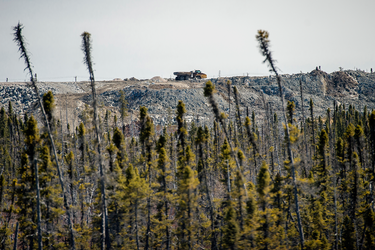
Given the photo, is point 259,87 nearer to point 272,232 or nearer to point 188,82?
point 188,82

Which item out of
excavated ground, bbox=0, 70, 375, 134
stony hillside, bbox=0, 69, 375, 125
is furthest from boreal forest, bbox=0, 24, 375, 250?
stony hillside, bbox=0, 69, 375, 125

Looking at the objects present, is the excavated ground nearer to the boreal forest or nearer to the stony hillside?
the stony hillside

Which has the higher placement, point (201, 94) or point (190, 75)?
point (190, 75)

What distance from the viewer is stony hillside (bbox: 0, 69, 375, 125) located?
113m

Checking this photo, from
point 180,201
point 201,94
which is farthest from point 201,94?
point 180,201

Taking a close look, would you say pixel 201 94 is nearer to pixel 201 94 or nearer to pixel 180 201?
pixel 201 94

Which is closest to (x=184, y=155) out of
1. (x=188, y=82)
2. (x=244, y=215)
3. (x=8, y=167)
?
(x=244, y=215)

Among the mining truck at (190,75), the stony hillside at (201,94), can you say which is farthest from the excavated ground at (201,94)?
the mining truck at (190,75)

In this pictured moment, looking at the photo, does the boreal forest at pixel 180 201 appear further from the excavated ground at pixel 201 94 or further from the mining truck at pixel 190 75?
the mining truck at pixel 190 75

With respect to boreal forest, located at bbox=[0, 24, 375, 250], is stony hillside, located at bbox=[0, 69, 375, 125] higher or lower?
higher

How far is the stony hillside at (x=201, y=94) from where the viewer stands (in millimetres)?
112938

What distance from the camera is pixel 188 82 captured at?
142 m

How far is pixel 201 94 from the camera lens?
410 ft

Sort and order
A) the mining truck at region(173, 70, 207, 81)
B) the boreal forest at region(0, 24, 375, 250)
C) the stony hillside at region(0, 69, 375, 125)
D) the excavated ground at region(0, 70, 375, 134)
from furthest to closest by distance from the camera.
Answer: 1. the mining truck at region(173, 70, 207, 81)
2. the stony hillside at region(0, 69, 375, 125)
3. the excavated ground at region(0, 70, 375, 134)
4. the boreal forest at region(0, 24, 375, 250)
